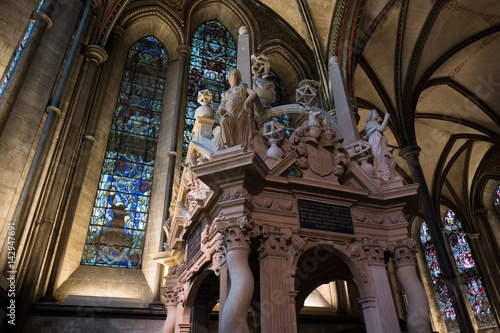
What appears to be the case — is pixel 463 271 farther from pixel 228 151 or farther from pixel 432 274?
pixel 228 151

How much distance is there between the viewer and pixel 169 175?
9.30 metres

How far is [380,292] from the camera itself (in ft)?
14.2

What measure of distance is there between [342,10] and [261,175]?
1079 centimetres

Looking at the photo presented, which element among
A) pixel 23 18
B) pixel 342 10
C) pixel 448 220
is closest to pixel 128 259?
pixel 23 18

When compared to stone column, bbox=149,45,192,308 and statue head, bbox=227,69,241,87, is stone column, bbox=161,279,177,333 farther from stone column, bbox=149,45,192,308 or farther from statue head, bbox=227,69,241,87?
statue head, bbox=227,69,241,87

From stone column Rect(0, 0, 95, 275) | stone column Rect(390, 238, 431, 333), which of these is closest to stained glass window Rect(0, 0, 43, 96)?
stone column Rect(0, 0, 95, 275)

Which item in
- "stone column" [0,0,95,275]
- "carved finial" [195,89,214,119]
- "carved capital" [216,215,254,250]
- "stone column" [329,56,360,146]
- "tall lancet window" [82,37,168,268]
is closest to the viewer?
"carved capital" [216,215,254,250]

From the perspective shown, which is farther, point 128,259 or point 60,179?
point 128,259

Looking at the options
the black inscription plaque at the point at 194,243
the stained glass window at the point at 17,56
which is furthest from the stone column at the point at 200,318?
the stained glass window at the point at 17,56

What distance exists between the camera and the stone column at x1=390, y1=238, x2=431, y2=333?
4137mm

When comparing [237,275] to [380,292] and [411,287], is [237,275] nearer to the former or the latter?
[380,292]

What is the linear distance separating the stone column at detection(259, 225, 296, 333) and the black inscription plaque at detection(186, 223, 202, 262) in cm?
112

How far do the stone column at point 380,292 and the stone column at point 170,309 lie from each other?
8.95 feet

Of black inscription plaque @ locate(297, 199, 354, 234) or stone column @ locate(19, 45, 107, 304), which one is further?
Result: stone column @ locate(19, 45, 107, 304)
